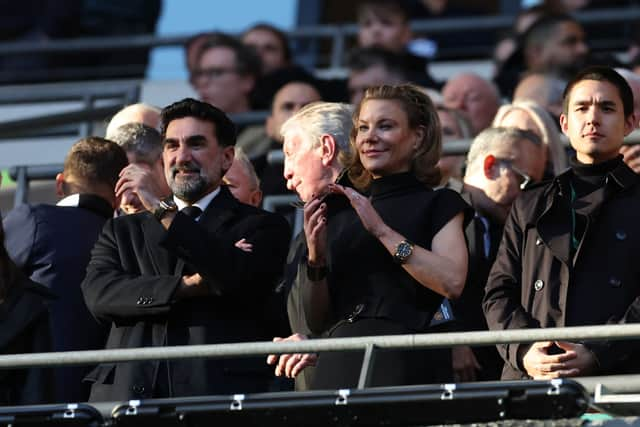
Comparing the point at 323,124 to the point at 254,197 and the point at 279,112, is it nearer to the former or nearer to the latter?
the point at 254,197

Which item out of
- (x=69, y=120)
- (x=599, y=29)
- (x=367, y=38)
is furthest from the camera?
(x=599, y=29)

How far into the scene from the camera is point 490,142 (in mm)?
8516

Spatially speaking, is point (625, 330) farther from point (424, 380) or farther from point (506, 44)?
point (506, 44)

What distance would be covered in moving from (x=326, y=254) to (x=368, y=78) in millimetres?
4671

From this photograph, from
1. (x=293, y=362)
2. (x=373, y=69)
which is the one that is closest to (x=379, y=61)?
(x=373, y=69)

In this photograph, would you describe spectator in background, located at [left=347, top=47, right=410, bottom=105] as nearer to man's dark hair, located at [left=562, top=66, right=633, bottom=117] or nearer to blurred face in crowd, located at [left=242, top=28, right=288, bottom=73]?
blurred face in crowd, located at [left=242, top=28, right=288, bottom=73]

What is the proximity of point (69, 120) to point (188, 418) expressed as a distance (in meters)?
5.58

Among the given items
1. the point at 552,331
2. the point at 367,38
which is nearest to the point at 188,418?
the point at 552,331

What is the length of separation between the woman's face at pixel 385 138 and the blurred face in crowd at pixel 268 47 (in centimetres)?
587

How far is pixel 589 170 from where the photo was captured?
7.22 m

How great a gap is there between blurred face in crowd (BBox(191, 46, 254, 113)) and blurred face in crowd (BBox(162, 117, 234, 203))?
176 inches

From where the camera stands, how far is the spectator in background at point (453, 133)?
9500 mm

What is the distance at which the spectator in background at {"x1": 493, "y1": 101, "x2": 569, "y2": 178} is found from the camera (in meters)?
8.77

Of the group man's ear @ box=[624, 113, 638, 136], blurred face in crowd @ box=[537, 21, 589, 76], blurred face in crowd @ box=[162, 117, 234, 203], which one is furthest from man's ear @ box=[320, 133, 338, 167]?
blurred face in crowd @ box=[537, 21, 589, 76]
